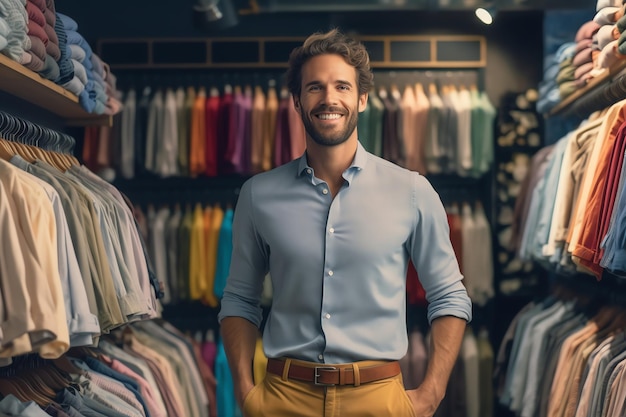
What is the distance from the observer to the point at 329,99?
111 inches

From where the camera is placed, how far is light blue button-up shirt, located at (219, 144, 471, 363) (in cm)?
283

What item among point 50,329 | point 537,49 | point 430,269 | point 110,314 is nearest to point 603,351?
point 430,269

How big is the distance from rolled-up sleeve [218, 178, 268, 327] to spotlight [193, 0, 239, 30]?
336 cm

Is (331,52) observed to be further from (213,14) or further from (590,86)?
(213,14)

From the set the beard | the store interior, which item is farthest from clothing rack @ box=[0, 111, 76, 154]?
the beard

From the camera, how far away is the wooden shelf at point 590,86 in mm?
4035

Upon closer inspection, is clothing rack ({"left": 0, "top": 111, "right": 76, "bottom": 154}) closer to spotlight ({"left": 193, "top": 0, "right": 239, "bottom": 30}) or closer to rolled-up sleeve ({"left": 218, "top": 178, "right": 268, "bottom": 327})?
rolled-up sleeve ({"left": 218, "top": 178, "right": 268, "bottom": 327})

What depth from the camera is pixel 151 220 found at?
20.6 feet

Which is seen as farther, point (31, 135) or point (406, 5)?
point (406, 5)

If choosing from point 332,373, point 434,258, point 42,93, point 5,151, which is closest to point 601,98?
point 434,258

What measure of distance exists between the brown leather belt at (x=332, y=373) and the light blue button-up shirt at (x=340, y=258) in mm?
45

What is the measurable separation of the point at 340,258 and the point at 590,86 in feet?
7.30

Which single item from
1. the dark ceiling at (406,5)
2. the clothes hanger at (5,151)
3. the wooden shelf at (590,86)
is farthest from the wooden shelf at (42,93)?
the wooden shelf at (590,86)

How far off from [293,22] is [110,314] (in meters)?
4.04
